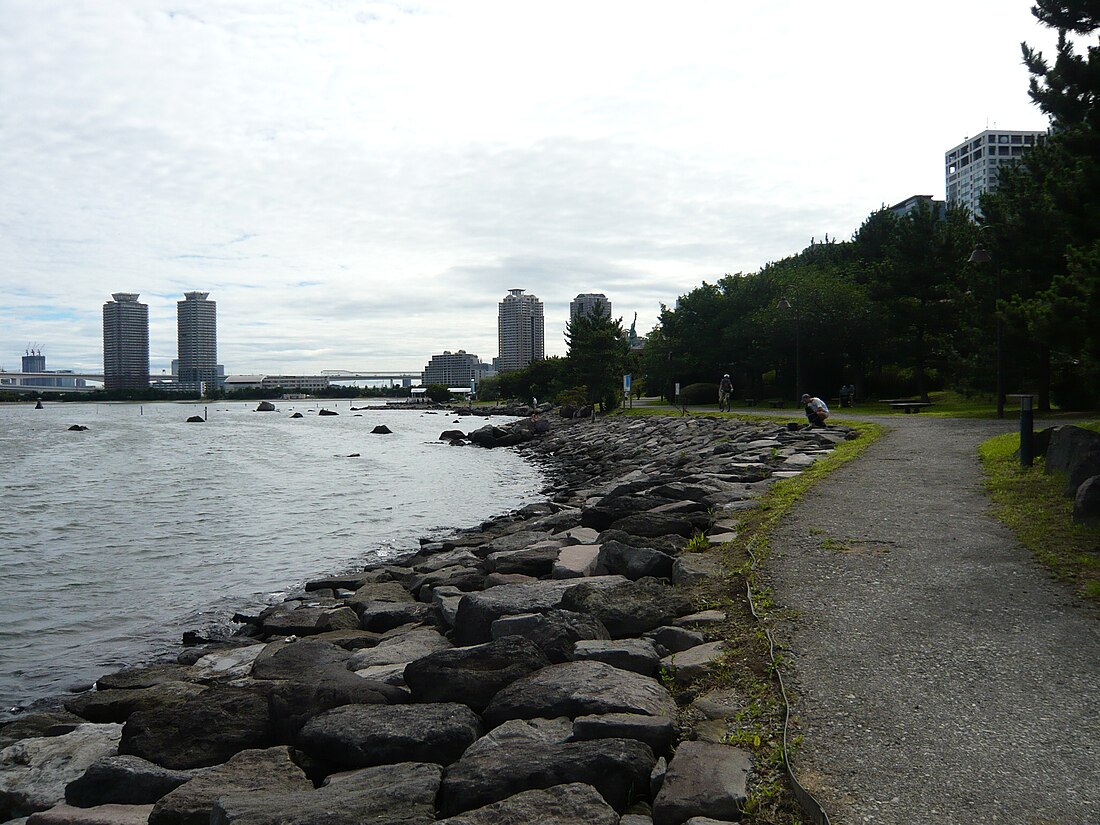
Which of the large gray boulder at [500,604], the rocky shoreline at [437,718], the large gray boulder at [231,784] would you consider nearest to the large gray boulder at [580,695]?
the rocky shoreline at [437,718]

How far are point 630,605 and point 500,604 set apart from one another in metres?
1.48

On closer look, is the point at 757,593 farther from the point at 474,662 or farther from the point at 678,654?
the point at 474,662

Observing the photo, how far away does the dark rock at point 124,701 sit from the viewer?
292 inches

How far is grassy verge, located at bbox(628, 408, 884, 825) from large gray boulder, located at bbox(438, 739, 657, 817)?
49 cm

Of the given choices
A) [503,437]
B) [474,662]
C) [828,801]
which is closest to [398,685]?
[474,662]

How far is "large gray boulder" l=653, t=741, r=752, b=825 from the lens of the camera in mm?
3752

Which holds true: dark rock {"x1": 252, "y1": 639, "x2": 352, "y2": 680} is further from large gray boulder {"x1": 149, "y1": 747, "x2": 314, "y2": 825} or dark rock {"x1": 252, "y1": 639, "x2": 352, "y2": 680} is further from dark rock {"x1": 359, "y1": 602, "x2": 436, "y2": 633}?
large gray boulder {"x1": 149, "y1": 747, "x2": 314, "y2": 825}

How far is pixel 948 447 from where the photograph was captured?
674 inches

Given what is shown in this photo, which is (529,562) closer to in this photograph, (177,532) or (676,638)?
(676,638)

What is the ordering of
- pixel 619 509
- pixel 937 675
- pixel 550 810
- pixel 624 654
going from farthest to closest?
1. pixel 619 509
2. pixel 624 654
3. pixel 937 675
4. pixel 550 810

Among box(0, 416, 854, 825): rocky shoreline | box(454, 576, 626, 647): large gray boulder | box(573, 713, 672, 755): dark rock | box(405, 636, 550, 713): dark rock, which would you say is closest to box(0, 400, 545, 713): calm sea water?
box(0, 416, 854, 825): rocky shoreline

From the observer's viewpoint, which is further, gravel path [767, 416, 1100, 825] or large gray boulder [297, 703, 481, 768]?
large gray boulder [297, 703, 481, 768]

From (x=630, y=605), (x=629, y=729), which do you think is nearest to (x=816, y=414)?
(x=630, y=605)

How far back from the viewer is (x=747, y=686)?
5.03 meters
